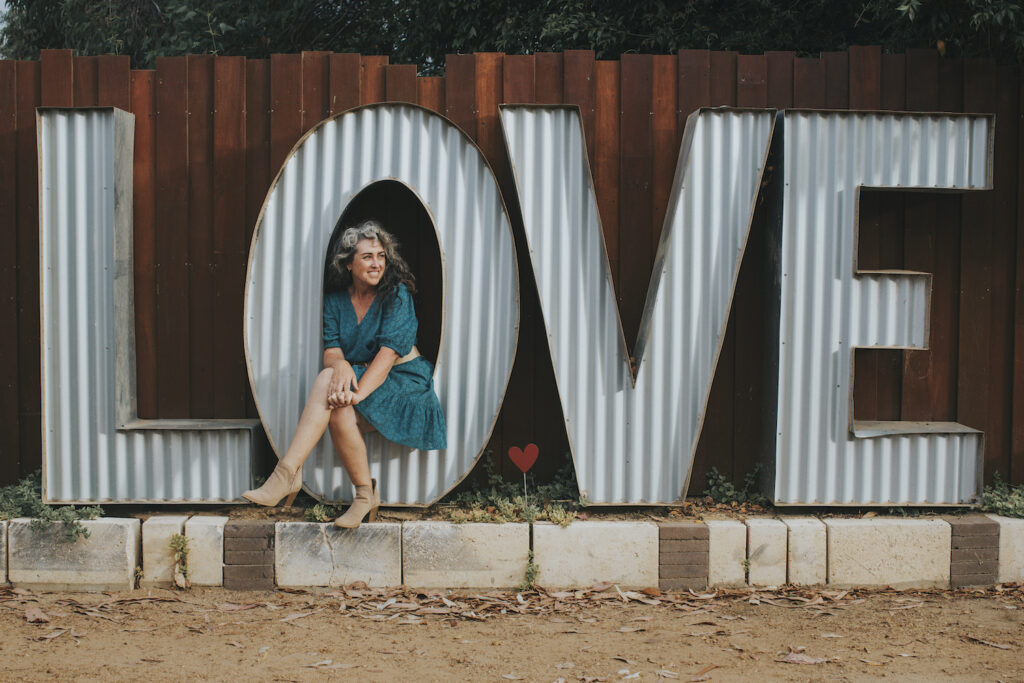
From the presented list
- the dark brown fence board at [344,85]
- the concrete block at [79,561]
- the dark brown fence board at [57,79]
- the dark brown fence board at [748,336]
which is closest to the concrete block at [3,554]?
the concrete block at [79,561]

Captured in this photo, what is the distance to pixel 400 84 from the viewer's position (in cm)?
565

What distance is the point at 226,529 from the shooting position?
5.23 meters

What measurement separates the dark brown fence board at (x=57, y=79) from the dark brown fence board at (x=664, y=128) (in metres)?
3.50

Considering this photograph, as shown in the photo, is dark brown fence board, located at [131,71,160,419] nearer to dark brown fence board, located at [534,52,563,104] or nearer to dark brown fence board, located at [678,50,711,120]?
dark brown fence board, located at [534,52,563,104]

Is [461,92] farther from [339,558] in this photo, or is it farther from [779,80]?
[339,558]

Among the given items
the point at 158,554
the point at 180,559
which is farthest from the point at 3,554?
the point at 180,559

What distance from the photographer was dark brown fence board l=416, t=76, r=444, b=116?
5672 millimetres

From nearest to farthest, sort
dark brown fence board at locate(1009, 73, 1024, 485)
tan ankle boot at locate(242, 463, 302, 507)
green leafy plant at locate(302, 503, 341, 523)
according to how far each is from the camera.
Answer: tan ankle boot at locate(242, 463, 302, 507)
green leafy plant at locate(302, 503, 341, 523)
dark brown fence board at locate(1009, 73, 1024, 485)

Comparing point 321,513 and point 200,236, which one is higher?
point 200,236

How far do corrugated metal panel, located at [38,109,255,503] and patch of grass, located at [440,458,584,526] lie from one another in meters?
1.29

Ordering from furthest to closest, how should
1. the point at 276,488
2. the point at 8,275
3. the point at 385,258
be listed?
1. the point at 8,275
2. the point at 385,258
3. the point at 276,488

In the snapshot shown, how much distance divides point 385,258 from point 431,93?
1110 mm

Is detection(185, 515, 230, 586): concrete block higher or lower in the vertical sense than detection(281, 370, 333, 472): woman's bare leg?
lower

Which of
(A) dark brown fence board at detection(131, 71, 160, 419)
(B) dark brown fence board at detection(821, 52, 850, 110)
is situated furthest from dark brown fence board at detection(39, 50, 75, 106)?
(B) dark brown fence board at detection(821, 52, 850, 110)
